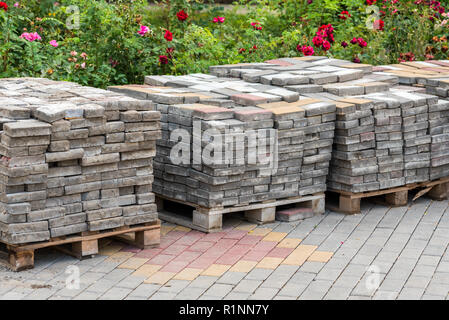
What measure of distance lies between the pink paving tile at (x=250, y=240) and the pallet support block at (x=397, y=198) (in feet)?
6.19

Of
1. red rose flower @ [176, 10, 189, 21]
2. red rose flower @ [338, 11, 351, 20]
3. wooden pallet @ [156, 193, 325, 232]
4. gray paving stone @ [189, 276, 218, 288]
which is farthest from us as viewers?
red rose flower @ [338, 11, 351, 20]

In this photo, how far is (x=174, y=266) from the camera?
7289 millimetres

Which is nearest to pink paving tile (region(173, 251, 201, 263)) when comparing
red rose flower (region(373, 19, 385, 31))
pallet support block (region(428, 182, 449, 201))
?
pallet support block (region(428, 182, 449, 201))

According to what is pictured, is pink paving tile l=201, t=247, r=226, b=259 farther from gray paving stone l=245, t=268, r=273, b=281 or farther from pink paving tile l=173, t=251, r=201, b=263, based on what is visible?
gray paving stone l=245, t=268, r=273, b=281

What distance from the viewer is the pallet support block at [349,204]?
8836mm

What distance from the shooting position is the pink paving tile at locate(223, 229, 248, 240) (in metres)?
8.09

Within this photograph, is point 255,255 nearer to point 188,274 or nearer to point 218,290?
A: point 188,274

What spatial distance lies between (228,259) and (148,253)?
78 centimetres

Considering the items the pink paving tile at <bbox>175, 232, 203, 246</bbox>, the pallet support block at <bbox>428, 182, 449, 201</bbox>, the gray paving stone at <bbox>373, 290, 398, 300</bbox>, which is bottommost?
the gray paving stone at <bbox>373, 290, 398, 300</bbox>

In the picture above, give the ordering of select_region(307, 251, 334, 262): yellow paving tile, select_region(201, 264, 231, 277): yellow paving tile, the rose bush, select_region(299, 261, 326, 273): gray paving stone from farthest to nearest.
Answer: the rose bush < select_region(307, 251, 334, 262): yellow paving tile < select_region(299, 261, 326, 273): gray paving stone < select_region(201, 264, 231, 277): yellow paving tile

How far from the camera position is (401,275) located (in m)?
7.09

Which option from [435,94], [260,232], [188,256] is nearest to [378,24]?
[435,94]

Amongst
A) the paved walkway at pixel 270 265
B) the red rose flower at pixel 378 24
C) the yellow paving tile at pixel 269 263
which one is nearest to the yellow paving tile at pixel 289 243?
the paved walkway at pixel 270 265
